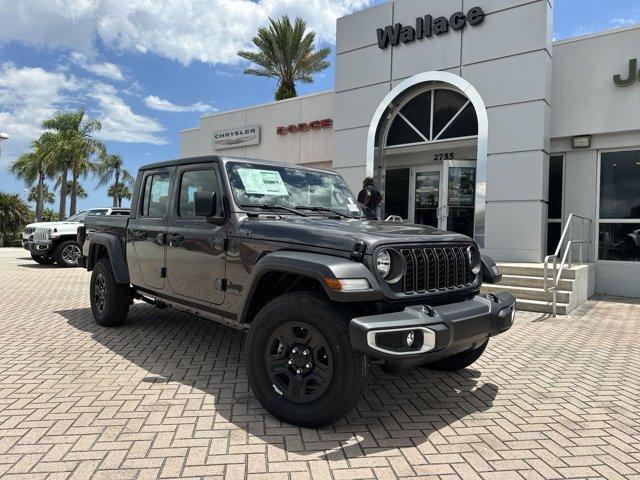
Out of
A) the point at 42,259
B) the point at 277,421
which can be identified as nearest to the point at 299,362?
the point at 277,421

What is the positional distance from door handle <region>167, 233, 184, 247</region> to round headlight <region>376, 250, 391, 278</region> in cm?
213

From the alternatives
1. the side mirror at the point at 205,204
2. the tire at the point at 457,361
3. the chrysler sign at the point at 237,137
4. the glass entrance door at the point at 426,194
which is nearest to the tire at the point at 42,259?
the chrysler sign at the point at 237,137

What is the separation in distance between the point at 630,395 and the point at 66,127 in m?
32.2

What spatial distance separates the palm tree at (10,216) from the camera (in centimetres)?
2312

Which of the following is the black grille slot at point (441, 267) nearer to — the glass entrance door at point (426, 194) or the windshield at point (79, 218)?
the glass entrance door at point (426, 194)

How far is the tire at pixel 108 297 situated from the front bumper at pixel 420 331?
153 inches

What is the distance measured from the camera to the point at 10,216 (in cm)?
2325

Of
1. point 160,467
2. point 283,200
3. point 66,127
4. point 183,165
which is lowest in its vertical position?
point 160,467

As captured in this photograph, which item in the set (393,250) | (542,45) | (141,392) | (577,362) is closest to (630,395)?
(577,362)

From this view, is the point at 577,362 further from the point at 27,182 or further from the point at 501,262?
the point at 27,182

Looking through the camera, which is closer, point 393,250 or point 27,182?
point 393,250

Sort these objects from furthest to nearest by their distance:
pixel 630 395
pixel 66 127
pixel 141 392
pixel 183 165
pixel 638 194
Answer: pixel 66 127, pixel 638 194, pixel 183 165, pixel 630 395, pixel 141 392

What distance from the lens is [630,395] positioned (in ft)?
13.4

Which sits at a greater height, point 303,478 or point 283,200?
point 283,200
